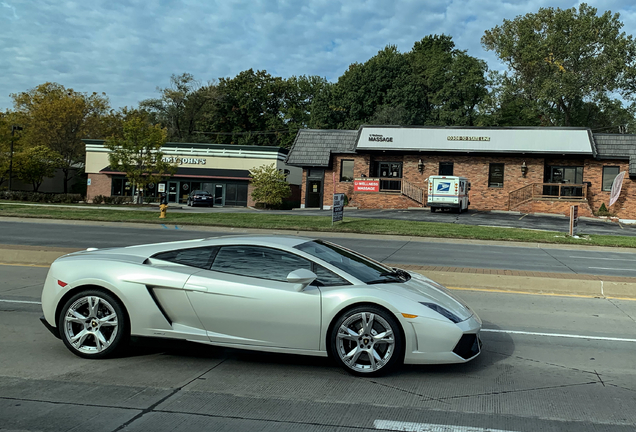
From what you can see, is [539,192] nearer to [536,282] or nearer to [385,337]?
[536,282]

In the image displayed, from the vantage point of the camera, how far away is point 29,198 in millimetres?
43469

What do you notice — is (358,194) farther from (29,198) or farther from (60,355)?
(60,355)

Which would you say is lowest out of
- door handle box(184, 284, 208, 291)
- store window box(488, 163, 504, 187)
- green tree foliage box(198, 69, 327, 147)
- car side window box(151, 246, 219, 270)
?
door handle box(184, 284, 208, 291)

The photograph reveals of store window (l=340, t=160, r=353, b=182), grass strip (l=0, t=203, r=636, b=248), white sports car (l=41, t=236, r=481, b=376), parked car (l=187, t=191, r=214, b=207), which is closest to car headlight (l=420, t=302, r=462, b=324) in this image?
white sports car (l=41, t=236, r=481, b=376)

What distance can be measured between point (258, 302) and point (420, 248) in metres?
13.2

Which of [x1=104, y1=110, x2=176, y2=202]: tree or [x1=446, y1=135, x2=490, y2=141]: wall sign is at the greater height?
[x1=446, y1=135, x2=490, y2=141]: wall sign

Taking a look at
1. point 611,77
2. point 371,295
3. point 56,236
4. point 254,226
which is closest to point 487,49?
point 611,77

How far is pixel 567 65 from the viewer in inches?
2175

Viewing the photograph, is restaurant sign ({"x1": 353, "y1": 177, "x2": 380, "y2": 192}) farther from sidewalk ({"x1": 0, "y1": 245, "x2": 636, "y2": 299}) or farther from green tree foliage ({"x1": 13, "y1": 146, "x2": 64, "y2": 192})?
green tree foliage ({"x1": 13, "y1": 146, "x2": 64, "y2": 192})

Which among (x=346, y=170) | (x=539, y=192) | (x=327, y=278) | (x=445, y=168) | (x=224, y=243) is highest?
(x=445, y=168)

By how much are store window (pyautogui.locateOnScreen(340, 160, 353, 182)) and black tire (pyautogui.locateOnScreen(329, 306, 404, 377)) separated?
36740mm

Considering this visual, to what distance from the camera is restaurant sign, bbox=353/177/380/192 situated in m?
39.3

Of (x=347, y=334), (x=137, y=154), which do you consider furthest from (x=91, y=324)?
(x=137, y=154)

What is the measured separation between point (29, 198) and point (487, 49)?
50128mm
